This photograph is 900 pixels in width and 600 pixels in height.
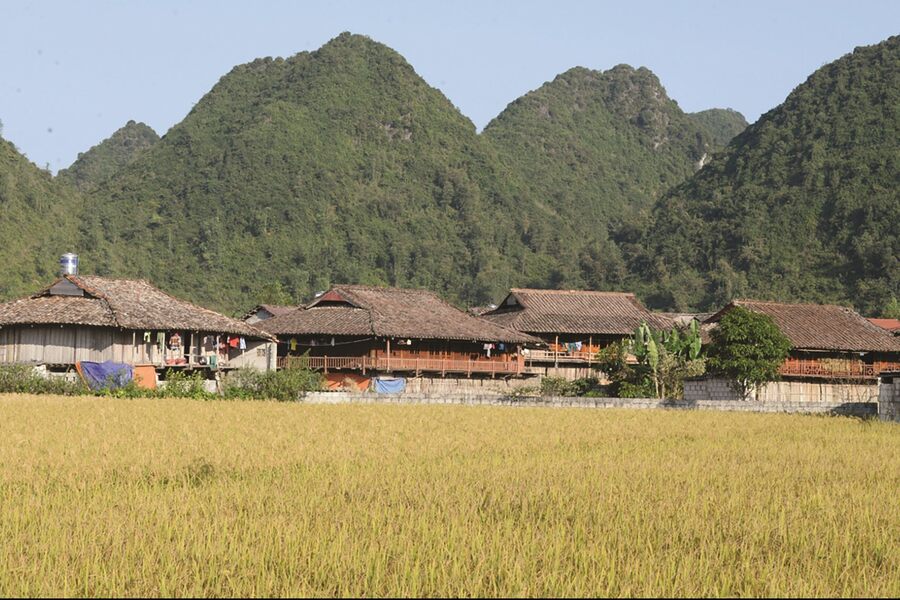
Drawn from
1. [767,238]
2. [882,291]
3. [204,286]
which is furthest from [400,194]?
[882,291]

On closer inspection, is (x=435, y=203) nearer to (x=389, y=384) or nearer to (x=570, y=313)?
(x=570, y=313)

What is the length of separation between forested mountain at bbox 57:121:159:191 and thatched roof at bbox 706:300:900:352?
89.1m

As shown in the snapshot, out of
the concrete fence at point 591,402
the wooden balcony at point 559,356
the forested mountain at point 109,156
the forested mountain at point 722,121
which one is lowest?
the concrete fence at point 591,402

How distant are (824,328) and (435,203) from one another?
6159 centimetres

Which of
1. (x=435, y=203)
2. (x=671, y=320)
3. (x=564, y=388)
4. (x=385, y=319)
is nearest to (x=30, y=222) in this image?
(x=435, y=203)

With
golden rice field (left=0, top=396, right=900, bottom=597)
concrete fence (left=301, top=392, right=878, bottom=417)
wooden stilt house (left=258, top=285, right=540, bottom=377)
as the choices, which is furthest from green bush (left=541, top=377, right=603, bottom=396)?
golden rice field (left=0, top=396, right=900, bottom=597)

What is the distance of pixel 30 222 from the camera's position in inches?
2923

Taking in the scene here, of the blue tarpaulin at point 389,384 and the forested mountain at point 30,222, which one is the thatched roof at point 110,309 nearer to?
the blue tarpaulin at point 389,384

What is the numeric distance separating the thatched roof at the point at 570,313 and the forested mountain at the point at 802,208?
73.9 feet

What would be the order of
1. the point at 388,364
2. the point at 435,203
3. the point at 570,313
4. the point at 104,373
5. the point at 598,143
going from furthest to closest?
the point at 598,143 → the point at 435,203 → the point at 570,313 → the point at 388,364 → the point at 104,373

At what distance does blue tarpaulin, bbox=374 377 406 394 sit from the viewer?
38569 mm

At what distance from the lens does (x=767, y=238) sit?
73.4 metres

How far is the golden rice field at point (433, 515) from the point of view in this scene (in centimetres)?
610

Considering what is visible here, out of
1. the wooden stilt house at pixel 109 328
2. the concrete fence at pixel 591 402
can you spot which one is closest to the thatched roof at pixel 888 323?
the concrete fence at pixel 591 402
